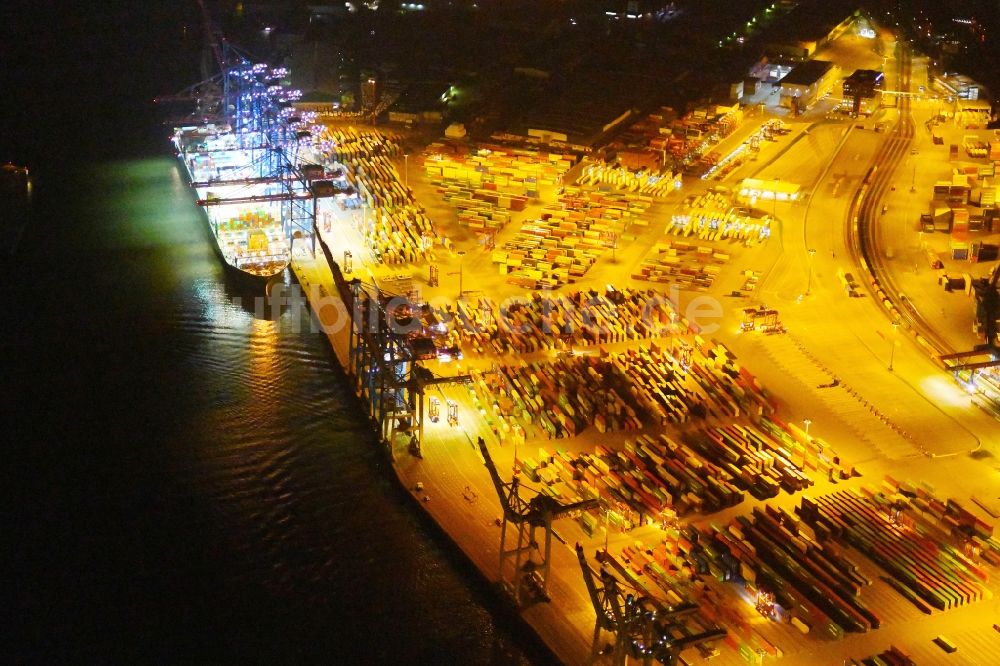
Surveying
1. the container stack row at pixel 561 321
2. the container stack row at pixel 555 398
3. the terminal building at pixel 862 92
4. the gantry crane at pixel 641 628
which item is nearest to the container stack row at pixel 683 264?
the container stack row at pixel 561 321

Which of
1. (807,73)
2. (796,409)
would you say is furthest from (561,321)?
(807,73)

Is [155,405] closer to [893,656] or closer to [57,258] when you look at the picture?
[57,258]

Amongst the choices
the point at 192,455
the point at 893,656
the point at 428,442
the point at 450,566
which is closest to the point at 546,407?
the point at 428,442

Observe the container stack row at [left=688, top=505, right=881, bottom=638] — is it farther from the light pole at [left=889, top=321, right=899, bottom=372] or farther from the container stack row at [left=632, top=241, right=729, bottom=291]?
the container stack row at [left=632, top=241, right=729, bottom=291]

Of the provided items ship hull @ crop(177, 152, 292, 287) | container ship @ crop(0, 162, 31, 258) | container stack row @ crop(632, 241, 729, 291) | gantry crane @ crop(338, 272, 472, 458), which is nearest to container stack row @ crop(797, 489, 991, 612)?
Answer: gantry crane @ crop(338, 272, 472, 458)

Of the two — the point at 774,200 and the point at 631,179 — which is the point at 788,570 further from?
the point at 631,179
